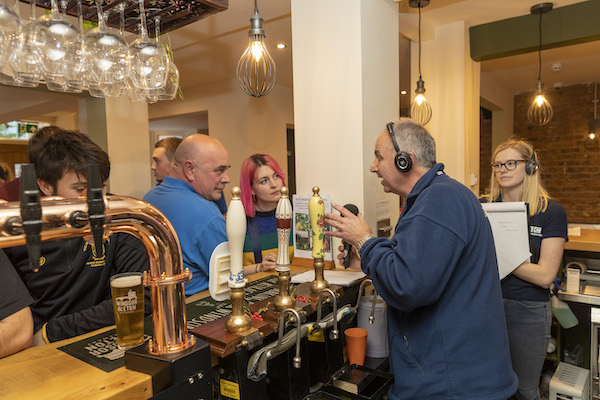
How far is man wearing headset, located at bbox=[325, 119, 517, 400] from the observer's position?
1.10m

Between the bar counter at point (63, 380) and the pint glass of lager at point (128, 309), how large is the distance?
0.10 m

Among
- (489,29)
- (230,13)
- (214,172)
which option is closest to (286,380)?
(214,172)

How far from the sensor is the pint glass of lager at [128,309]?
0.95 m

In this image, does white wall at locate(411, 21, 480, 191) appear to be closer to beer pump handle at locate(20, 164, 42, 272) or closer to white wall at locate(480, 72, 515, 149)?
white wall at locate(480, 72, 515, 149)

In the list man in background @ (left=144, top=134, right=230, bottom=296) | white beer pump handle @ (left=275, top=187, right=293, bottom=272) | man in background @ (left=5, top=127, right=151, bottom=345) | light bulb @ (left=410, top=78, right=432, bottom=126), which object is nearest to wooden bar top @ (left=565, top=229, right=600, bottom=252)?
light bulb @ (left=410, top=78, right=432, bottom=126)

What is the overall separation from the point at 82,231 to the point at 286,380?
0.69 m

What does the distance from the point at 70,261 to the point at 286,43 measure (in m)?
3.09

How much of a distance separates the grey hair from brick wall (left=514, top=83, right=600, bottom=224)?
19.2 ft

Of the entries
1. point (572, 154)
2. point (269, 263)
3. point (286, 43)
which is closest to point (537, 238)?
point (269, 263)

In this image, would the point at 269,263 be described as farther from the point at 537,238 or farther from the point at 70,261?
the point at 537,238

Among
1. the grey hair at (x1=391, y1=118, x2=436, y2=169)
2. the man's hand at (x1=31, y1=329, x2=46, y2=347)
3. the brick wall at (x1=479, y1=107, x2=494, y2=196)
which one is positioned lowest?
the man's hand at (x1=31, y1=329, x2=46, y2=347)

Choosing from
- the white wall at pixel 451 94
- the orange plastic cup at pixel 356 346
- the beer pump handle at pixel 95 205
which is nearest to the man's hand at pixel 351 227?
the orange plastic cup at pixel 356 346

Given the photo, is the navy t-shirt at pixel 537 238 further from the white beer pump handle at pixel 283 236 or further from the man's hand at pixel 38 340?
the man's hand at pixel 38 340

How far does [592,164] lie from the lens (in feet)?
20.1
